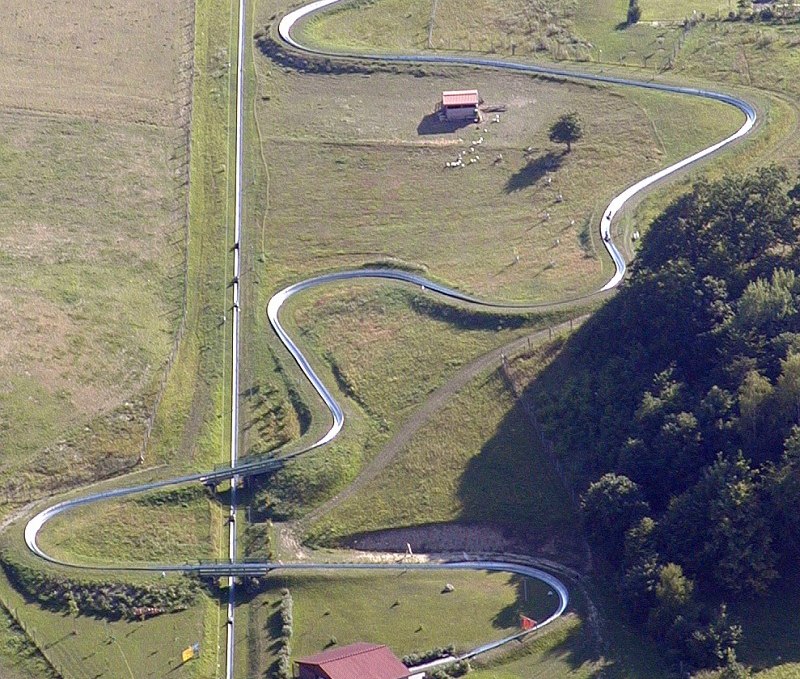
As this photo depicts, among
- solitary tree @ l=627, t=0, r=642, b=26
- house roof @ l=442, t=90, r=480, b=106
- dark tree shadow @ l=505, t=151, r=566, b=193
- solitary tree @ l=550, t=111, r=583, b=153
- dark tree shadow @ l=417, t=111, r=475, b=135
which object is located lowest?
dark tree shadow @ l=505, t=151, r=566, b=193

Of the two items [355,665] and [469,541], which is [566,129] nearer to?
[469,541]

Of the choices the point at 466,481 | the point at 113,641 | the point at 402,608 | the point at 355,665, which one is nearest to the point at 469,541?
the point at 466,481

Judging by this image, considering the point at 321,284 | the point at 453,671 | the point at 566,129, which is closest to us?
the point at 453,671

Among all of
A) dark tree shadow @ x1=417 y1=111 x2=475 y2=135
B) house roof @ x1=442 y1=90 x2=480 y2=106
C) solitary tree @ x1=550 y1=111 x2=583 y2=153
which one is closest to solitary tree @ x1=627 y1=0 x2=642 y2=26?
house roof @ x1=442 y1=90 x2=480 y2=106

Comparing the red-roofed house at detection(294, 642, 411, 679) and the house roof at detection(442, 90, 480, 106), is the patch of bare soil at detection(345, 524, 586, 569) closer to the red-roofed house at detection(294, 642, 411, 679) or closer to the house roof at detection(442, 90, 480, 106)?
the red-roofed house at detection(294, 642, 411, 679)

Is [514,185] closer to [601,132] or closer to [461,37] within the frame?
[601,132]

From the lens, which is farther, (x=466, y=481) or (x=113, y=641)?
(x=466, y=481)
